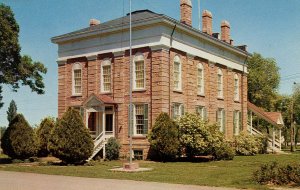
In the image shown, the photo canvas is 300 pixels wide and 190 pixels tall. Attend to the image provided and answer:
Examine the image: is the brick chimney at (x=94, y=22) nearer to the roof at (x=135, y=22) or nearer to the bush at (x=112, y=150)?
the roof at (x=135, y=22)

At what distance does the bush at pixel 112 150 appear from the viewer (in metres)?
31.1

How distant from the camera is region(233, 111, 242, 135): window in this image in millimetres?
42969

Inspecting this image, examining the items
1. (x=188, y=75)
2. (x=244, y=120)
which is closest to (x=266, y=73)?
(x=244, y=120)

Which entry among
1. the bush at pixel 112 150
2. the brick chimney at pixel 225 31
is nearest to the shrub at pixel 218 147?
the bush at pixel 112 150

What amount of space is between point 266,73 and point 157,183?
186 feet

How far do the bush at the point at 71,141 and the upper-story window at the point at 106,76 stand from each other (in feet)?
25.5

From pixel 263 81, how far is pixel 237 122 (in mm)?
23776

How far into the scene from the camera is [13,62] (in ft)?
99.5

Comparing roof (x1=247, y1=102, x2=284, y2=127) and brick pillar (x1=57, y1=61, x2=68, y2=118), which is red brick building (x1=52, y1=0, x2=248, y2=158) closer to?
brick pillar (x1=57, y1=61, x2=68, y2=118)

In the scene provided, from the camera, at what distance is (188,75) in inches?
1341

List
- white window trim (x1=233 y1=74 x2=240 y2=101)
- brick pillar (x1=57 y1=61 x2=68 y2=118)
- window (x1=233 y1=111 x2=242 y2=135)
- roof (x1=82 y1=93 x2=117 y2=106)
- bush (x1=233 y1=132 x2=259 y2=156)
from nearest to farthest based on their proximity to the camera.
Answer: roof (x1=82 y1=93 x2=117 y2=106) < brick pillar (x1=57 y1=61 x2=68 y2=118) < bush (x1=233 y1=132 x2=259 y2=156) < window (x1=233 y1=111 x2=242 y2=135) < white window trim (x1=233 y1=74 x2=240 y2=101)

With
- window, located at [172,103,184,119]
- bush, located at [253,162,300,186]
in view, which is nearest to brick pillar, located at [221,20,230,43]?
window, located at [172,103,184,119]

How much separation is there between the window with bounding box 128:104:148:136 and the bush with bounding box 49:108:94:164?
5.87m

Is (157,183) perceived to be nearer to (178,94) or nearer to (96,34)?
(178,94)
